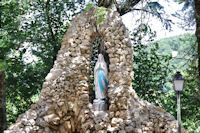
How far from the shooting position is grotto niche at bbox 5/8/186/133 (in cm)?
610

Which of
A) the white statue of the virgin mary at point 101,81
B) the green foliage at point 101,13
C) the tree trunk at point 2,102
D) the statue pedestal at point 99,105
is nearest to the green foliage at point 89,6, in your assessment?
the green foliage at point 101,13

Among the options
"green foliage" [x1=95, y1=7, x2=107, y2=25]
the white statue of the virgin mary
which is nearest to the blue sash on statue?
the white statue of the virgin mary

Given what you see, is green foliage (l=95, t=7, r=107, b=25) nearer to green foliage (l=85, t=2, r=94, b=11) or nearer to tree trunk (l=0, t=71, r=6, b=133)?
green foliage (l=85, t=2, r=94, b=11)

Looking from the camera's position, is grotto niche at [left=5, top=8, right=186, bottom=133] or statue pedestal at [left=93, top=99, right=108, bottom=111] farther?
statue pedestal at [left=93, top=99, right=108, bottom=111]

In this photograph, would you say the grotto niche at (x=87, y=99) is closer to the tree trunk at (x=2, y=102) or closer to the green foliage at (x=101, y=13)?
the green foliage at (x=101, y=13)

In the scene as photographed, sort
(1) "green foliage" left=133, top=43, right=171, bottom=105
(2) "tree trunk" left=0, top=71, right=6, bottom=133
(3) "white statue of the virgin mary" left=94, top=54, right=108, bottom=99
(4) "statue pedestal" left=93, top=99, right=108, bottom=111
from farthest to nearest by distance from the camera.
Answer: (1) "green foliage" left=133, top=43, right=171, bottom=105, (2) "tree trunk" left=0, top=71, right=6, bottom=133, (3) "white statue of the virgin mary" left=94, top=54, right=108, bottom=99, (4) "statue pedestal" left=93, top=99, right=108, bottom=111


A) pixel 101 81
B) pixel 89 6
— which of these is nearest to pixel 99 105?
pixel 101 81

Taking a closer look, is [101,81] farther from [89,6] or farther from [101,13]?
[89,6]

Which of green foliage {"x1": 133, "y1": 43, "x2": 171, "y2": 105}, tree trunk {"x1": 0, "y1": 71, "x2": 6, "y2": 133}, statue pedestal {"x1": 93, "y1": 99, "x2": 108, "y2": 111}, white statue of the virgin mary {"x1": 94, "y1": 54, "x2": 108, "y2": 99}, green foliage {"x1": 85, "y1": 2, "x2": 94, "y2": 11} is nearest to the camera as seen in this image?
statue pedestal {"x1": 93, "y1": 99, "x2": 108, "y2": 111}

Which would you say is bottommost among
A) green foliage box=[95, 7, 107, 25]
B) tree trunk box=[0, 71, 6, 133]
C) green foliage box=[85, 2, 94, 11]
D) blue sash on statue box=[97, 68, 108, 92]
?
tree trunk box=[0, 71, 6, 133]

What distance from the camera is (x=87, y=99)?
6625mm

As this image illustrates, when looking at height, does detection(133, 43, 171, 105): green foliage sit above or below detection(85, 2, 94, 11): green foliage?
below

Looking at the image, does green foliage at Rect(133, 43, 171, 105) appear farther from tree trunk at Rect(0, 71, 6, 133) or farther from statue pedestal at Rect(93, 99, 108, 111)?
tree trunk at Rect(0, 71, 6, 133)

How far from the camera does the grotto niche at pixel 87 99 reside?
6.10m
